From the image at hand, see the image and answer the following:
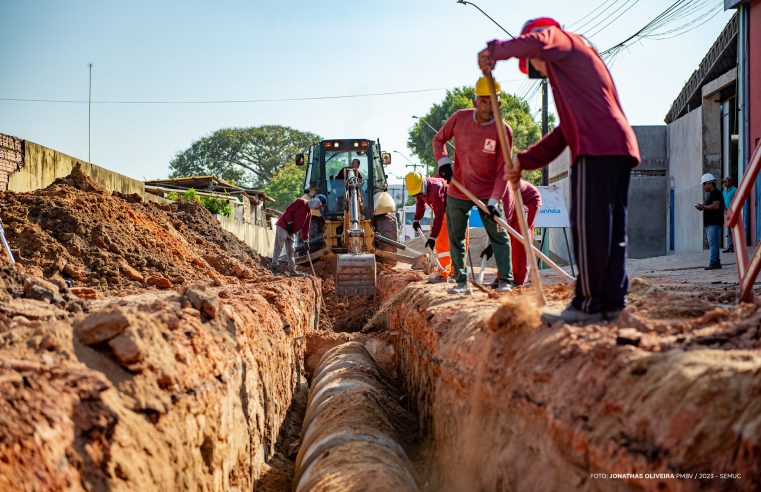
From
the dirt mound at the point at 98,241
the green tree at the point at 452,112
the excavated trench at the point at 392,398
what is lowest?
the excavated trench at the point at 392,398

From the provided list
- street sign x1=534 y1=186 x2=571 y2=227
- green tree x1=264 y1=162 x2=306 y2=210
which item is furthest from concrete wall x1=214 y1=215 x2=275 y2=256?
green tree x1=264 y1=162 x2=306 y2=210

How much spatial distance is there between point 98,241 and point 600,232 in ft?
22.7

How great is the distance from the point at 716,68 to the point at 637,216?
4.19 metres

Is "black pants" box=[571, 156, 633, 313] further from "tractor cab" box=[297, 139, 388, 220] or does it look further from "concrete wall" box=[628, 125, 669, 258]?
"concrete wall" box=[628, 125, 669, 258]

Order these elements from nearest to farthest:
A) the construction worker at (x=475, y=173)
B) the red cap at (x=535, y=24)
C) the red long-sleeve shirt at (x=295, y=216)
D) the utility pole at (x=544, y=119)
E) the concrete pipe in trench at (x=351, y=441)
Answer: the concrete pipe in trench at (x=351, y=441) → the red cap at (x=535, y=24) → the construction worker at (x=475, y=173) → the red long-sleeve shirt at (x=295, y=216) → the utility pole at (x=544, y=119)

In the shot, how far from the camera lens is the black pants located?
4055 mm

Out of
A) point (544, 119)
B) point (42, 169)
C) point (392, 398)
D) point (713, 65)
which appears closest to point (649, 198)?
point (544, 119)

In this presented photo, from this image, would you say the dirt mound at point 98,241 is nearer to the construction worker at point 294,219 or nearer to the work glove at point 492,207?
the construction worker at point 294,219

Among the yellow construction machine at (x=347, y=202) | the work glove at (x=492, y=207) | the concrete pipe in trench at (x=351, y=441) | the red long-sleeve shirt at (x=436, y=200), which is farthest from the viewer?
the yellow construction machine at (x=347, y=202)

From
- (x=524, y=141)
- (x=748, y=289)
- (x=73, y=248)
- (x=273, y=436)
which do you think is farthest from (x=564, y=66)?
(x=524, y=141)

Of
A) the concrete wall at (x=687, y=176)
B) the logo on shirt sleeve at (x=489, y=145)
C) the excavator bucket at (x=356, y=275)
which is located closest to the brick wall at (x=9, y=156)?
the excavator bucket at (x=356, y=275)

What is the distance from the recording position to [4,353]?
3.21 m

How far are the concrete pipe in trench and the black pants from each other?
1316mm

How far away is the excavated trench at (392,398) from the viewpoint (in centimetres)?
251
